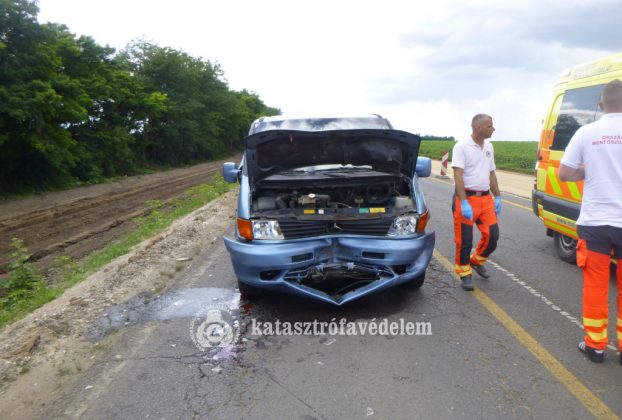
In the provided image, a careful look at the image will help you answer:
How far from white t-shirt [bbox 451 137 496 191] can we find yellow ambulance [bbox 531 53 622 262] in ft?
4.05

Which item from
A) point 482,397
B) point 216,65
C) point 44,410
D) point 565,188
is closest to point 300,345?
point 482,397

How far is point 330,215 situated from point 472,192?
1.67 metres

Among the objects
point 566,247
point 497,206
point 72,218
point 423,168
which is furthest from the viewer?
point 72,218

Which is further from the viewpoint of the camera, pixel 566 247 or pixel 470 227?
pixel 566 247

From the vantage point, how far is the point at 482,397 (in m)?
3.14

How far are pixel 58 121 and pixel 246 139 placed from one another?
60.8 ft

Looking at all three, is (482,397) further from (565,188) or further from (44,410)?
(565,188)

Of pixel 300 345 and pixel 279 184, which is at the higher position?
pixel 279 184

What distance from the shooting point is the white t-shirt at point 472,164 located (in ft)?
17.0

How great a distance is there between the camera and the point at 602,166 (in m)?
3.51

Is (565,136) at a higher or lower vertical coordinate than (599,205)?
higher
